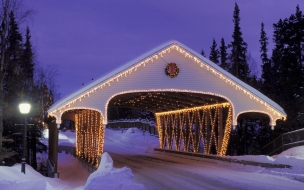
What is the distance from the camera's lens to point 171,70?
73.5ft

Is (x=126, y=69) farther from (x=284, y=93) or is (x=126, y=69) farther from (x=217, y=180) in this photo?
(x=284, y=93)

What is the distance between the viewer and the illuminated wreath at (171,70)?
2236 centimetres

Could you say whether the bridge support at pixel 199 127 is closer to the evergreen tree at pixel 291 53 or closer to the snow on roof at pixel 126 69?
the snow on roof at pixel 126 69

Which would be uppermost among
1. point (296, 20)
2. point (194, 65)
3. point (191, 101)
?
point (296, 20)

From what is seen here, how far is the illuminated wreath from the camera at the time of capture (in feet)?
73.4

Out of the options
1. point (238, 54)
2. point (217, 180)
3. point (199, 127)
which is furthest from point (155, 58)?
point (238, 54)

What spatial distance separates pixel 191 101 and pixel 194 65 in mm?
5440

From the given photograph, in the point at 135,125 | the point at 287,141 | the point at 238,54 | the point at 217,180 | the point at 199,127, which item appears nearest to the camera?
the point at 217,180

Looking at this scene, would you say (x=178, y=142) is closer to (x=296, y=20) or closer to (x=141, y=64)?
(x=141, y=64)

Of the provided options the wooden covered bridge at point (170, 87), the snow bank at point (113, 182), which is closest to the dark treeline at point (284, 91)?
the wooden covered bridge at point (170, 87)

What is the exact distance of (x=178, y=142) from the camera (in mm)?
33438

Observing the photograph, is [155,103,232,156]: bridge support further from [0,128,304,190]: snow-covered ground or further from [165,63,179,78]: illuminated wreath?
[0,128,304,190]: snow-covered ground

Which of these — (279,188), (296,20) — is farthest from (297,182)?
(296,20)

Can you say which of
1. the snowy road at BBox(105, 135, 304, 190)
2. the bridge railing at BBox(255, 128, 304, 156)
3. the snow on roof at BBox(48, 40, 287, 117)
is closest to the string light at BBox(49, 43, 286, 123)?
the snow on roof at BBox(48, 40, 287, 117)
